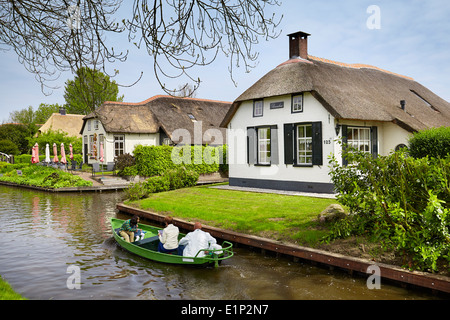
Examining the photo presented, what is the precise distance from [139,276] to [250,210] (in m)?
5.48

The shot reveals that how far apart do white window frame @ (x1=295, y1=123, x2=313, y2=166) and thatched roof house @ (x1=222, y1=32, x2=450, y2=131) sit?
1.62 metres

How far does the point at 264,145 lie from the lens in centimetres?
1866

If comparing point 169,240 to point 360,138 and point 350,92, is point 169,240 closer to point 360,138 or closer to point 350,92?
point 360,138

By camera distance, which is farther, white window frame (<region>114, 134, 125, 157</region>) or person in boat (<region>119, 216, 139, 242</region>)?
white window frame (<region>114, 134, 125, 157</region>)

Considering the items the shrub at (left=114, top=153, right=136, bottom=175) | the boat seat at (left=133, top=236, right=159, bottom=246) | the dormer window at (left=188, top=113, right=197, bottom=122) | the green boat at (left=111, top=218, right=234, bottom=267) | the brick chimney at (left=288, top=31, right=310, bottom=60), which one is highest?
the brick chimney at (left=288, top=31, right=310, bottom=60)

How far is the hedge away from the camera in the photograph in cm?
2569

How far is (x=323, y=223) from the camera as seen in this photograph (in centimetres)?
1031

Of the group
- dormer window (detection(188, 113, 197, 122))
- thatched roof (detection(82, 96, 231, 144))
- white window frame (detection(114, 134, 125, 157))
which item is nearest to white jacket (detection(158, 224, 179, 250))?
thatched roof (detection(82, 96, 231, 144))

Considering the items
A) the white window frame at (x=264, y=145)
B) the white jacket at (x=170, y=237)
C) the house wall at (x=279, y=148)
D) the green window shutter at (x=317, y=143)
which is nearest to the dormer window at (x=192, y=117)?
the house wall at (x=279, y=148)

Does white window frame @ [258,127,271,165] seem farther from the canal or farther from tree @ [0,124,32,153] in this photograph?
tree @ [0,124,32,153]

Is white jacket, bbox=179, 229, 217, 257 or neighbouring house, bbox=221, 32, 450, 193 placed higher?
neighbouring house, bbox=221, 32, 450, 193

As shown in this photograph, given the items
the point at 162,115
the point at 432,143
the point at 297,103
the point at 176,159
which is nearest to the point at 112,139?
the point at 162,115
